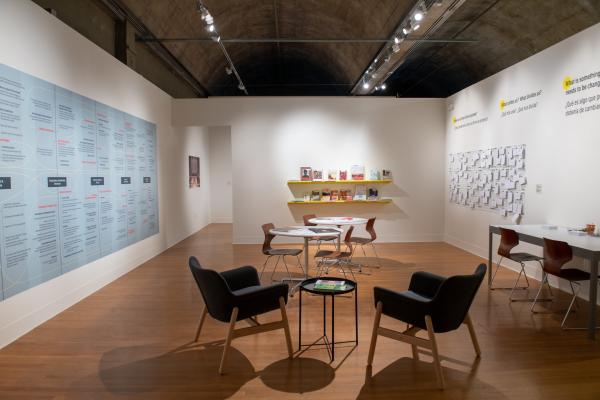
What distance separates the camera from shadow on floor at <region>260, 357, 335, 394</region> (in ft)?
9.95

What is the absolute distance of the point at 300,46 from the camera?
1135 cm

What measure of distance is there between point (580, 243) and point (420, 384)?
2.62 meters

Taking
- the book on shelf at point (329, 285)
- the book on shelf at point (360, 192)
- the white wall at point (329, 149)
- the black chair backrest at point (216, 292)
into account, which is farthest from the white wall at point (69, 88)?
the book on shelf at point (360, 192)

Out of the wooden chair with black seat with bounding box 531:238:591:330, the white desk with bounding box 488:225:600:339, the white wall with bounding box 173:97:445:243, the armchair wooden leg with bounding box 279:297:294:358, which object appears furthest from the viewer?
the white wall with bounding box 173:97:445:243

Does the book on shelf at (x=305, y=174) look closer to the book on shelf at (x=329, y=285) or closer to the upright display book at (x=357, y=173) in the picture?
the upright display book at (x=357, y=173)

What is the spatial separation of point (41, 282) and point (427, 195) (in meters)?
8.01

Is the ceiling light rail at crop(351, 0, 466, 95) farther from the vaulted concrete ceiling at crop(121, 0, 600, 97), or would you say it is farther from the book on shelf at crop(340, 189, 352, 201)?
the book on shelf at crop(340, 189, 352, 201)

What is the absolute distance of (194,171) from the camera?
11.4m

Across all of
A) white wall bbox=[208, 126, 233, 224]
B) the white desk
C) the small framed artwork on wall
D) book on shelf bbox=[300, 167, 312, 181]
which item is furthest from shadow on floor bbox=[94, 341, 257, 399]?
white wall bbox=[208, 126, 233, 224]

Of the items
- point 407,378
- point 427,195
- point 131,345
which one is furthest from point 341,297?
point 427,195

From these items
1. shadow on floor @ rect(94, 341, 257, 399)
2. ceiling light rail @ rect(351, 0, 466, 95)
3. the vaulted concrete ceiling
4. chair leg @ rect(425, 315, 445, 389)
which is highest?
the vaulted concrete ceiling

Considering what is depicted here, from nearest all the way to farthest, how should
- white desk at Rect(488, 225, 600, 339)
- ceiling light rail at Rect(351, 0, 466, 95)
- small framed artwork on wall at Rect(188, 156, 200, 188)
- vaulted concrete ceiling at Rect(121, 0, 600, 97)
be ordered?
1. white desk at Rect(488, 225, 600, 339)
2. ceiling light rail at Rect(351, 0, 466, 95)
3. vaulted concrete ceiling at Rect(121, 0, 600, 97)
4. small framed artwork on wall at Rect(188, 156, 200, 188)

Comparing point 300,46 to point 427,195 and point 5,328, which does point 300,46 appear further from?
point 5,328

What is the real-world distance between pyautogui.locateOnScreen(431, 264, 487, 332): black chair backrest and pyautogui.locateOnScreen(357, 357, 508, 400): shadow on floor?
0.40 m
